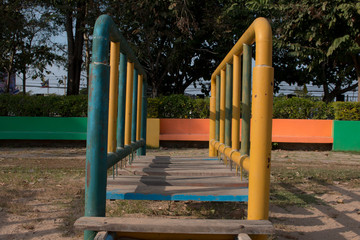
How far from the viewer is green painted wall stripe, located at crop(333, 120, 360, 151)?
9086 mm

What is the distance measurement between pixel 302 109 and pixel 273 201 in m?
6.58

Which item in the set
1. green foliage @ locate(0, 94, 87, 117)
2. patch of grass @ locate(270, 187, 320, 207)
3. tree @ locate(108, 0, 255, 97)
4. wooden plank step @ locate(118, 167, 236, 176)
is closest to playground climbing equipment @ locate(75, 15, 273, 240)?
wooden plank step @ locate(118, 167, 236, 176)

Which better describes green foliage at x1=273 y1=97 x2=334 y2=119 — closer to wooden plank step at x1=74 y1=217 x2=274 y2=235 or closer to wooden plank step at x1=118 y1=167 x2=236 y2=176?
wooden plank step at x1=118 y1=167 x2=236 y2=176

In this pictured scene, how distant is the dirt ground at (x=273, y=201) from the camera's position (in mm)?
2775

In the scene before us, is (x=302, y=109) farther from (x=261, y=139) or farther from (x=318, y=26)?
(x=261, y=139)

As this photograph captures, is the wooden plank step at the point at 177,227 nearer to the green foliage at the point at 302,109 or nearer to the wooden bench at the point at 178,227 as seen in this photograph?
the wooden bench at the point at 178,227

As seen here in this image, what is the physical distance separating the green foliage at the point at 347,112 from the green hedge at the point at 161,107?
39 mm

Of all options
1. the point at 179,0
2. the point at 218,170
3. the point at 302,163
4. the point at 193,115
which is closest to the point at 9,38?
the point at 179,0

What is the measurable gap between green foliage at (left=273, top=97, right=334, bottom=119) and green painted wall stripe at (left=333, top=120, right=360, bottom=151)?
587mm

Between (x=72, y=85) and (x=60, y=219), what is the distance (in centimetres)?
1054

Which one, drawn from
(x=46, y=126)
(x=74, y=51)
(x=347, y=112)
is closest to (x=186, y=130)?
(x=46, y=126)

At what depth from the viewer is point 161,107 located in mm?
9867

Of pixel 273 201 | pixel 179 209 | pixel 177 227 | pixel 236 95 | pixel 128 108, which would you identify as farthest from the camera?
pixel 273 201

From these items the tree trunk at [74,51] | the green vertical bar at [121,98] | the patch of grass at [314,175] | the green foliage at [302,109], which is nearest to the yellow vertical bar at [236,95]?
the green vertical bar at [121,98]
